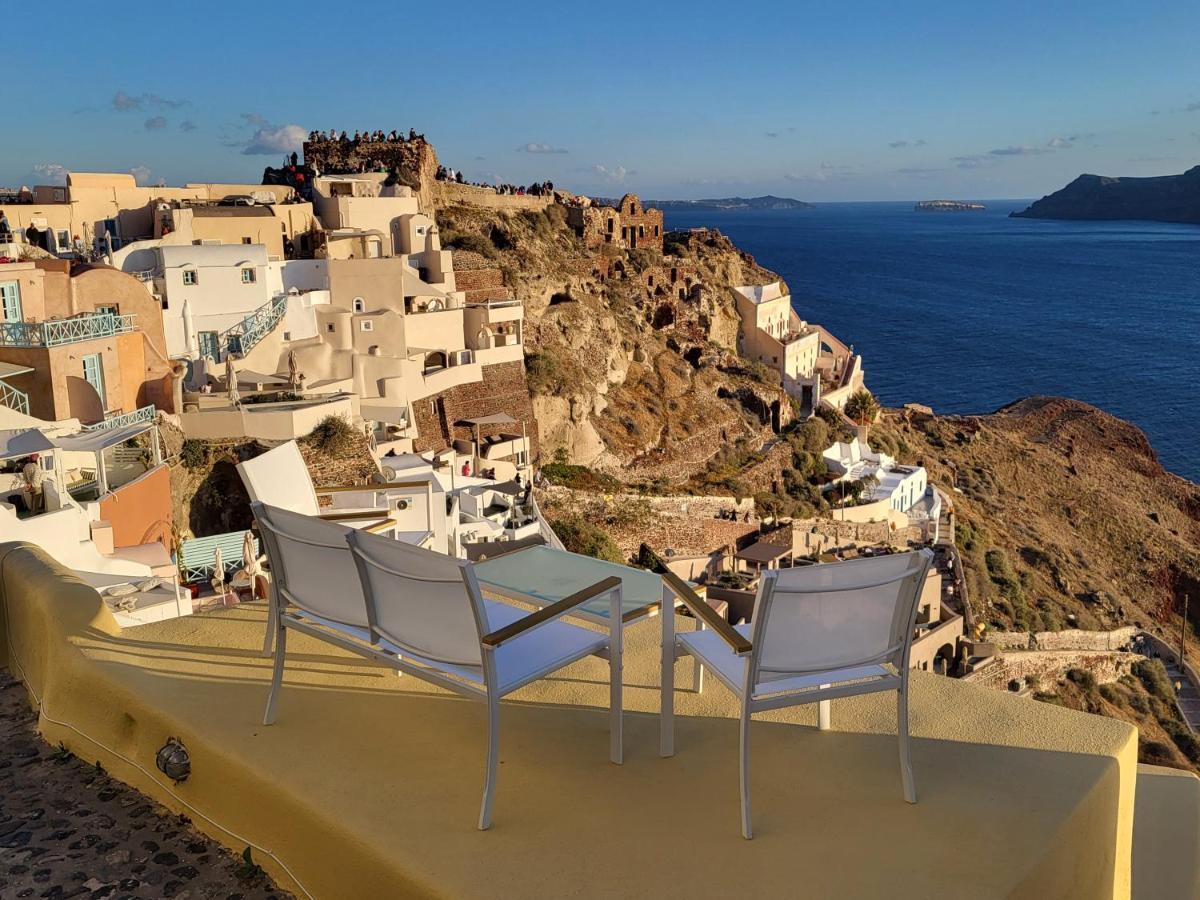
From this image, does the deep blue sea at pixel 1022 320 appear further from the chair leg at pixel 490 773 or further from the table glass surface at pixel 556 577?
the chair leg at pixel 490 773

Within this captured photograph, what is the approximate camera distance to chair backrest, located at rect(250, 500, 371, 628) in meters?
3.33

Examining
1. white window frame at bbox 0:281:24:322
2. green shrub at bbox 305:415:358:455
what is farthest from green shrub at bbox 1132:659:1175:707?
white window frame at bbox 0:281:24:322

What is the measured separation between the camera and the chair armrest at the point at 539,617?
114 inches

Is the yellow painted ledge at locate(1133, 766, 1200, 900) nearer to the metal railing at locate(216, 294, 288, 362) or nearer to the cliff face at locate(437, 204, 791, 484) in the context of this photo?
the metal railing at locate(216, 294, 288, 362)

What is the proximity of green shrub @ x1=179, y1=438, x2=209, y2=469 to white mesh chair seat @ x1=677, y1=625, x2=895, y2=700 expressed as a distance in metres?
13.9

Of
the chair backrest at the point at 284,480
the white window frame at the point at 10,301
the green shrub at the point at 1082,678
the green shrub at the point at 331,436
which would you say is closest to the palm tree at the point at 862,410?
the green shrub at the point at 1082,678

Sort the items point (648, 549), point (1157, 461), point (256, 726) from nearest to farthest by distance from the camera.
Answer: point (256, 726) → point (648, 549) → point (1157, 461)

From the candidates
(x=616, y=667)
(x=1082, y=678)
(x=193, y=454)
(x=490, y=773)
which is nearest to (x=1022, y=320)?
(x=1082, y=678)

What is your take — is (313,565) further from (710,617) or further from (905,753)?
(905,753)

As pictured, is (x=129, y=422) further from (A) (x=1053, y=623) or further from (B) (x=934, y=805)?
(A) (x=1053, y=623)

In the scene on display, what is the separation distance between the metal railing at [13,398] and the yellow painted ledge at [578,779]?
11.2m

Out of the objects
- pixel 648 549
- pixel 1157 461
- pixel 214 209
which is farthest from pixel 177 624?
pixel 1157 461

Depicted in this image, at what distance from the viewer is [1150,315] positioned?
8688 cm

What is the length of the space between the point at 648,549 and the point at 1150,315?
260ft
